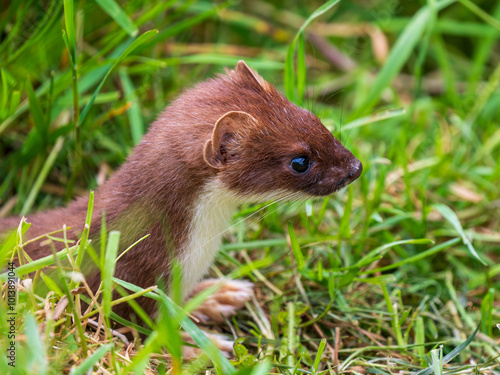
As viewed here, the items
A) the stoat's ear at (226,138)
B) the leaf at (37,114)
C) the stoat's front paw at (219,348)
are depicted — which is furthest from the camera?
the leaf at (37,114)

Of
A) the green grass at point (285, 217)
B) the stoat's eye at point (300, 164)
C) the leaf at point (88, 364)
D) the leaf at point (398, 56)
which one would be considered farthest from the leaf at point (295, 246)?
the leaf at point (398, 56)

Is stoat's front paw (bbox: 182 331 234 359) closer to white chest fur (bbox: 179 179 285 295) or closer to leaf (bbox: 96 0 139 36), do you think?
white chest fur (bbox: 179 179 285 295)

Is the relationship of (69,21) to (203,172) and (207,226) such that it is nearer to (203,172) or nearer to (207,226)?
(203,172)

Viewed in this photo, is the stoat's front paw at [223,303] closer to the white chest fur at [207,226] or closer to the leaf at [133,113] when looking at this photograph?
the white chest fur at [207,226]

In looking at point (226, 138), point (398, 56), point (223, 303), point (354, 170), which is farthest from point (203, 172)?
point (398, 56)

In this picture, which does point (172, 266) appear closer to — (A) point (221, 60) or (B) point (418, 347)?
(B) point (418, 347)

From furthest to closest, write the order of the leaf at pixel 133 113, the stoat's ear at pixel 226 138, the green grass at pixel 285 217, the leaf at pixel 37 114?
1. the leaf at pixel 133 113
2. the leaf at pixel 37 114
3. the stoat's ear at pixel 226 138
4. the green grass at pixel 285 217
